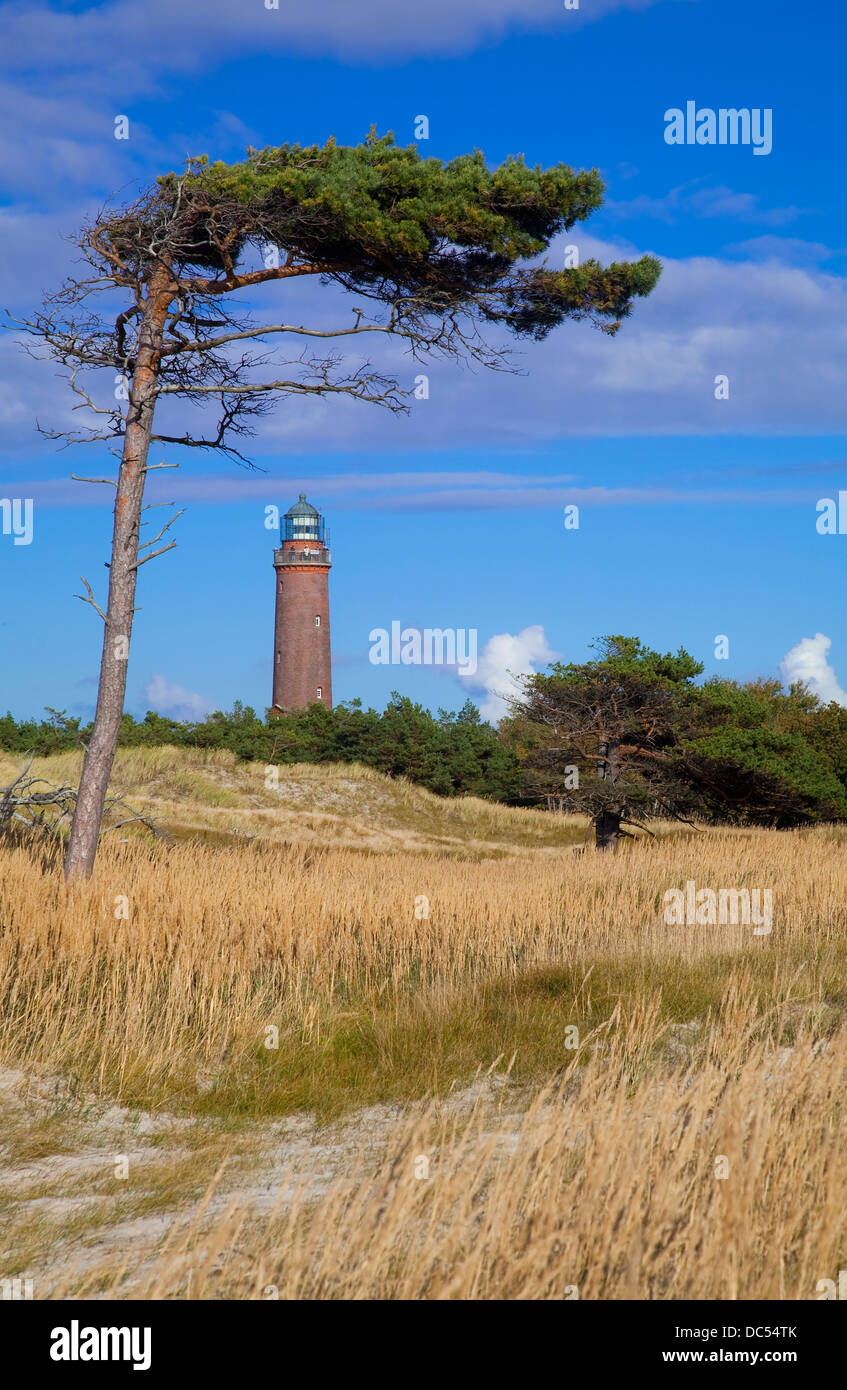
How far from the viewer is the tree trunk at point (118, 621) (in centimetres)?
1110

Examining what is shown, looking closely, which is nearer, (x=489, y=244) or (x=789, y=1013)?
(x=789, y=1013)

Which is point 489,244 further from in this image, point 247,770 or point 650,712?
point 247,770

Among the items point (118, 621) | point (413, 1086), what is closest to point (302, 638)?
point (118, 621)

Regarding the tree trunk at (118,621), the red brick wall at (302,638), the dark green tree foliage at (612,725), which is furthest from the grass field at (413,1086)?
the red brick wall at (302,638)

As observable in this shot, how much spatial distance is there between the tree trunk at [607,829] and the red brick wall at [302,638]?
1173 inches

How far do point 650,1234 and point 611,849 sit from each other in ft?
53.8

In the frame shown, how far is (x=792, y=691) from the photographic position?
52812 millimetres

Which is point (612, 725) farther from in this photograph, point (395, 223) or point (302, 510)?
point (302, 510)

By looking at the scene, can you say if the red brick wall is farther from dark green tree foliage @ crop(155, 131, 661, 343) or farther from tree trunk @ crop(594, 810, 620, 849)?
dark green tree foliage @ crop(155, 131, 661, 343)

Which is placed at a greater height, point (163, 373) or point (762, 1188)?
point (163, 373)
